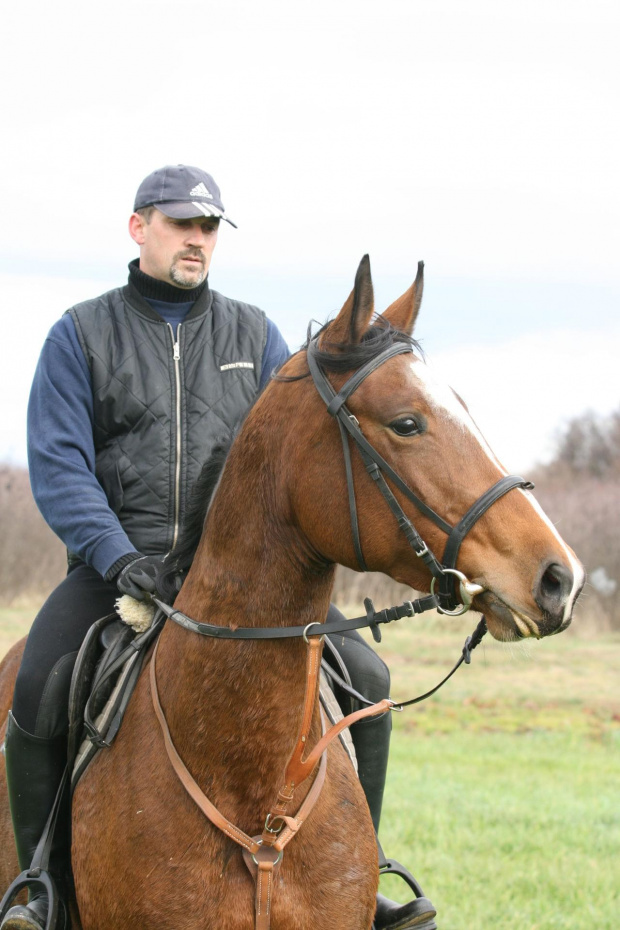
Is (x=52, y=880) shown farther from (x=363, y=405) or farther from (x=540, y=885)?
(x=540, y=885)

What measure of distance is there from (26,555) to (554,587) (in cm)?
2678

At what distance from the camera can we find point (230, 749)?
3367 millimetres

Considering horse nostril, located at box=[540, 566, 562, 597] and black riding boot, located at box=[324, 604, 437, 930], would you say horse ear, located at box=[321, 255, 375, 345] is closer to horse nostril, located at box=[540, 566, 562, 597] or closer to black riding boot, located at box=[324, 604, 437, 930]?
horse nostril, located at box=[540, 566, 562, 597]

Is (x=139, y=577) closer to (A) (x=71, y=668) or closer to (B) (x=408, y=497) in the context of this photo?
(A) (x=71, y=668)

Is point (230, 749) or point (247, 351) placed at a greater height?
point (247, 351)

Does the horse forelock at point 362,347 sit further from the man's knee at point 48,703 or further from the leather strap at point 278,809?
the man's knee at point 48,703

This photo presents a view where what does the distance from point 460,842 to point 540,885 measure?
1.04 metres

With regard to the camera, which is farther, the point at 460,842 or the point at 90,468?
the point at 460,842

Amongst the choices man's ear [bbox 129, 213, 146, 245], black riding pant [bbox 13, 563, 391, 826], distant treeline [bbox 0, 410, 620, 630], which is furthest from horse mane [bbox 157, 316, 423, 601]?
distant treeline [bbox 0, 410, 620, 630]

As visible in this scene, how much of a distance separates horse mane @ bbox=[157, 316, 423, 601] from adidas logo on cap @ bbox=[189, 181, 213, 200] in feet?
4.31

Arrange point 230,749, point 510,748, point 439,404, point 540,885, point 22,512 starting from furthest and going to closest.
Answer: point 22,512 → point 510,748 → point 540,885 → point 230,749 → point 439,404

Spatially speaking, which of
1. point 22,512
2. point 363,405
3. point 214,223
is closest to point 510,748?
point 214,223

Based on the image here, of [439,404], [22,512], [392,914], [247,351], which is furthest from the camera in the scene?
[22,512]

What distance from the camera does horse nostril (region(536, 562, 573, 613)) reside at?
9.05 feet
